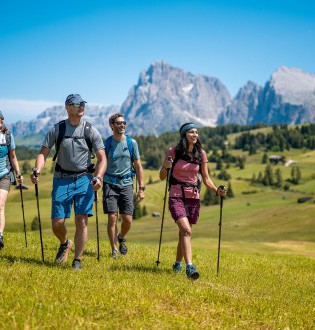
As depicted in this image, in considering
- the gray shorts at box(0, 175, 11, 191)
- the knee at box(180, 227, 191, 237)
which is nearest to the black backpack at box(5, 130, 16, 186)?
the gray shorts at box(0, 175, 11, 191)

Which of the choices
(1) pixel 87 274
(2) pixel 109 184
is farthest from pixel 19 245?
(1) pixel 87 274

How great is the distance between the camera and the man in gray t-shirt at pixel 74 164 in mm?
10023

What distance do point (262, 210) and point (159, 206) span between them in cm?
5599

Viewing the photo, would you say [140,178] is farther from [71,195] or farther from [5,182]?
[5,182]

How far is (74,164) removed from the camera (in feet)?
33.2

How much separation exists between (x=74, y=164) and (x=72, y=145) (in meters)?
0.46

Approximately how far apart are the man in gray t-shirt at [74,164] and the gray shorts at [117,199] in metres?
3.31

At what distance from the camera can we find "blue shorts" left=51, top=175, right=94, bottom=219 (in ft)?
33.4

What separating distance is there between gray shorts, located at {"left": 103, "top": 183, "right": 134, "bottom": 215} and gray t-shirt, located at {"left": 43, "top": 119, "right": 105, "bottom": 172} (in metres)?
3.61

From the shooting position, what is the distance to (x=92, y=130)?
10.1 metres

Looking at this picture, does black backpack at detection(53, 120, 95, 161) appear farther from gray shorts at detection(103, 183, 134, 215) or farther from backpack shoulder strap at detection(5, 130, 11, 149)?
gray shorts at detection(103, 183, 134, 215)

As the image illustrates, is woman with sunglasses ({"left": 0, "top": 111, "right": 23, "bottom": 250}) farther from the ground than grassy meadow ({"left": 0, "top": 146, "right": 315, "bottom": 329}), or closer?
farther from the ground

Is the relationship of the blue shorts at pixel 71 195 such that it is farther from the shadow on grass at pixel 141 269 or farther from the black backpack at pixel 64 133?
the shadow on grass at pixel 141 269

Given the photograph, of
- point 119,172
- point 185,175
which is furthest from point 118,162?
point 185,175
